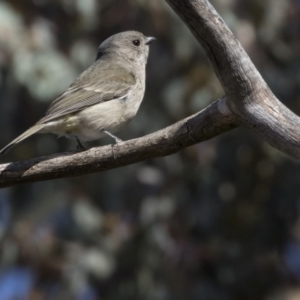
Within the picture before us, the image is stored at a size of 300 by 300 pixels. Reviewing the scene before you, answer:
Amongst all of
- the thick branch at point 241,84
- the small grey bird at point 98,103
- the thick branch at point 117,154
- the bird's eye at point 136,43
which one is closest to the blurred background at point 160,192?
the bird's eye at point 136,43

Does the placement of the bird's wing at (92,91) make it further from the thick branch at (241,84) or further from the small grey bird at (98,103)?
the thick branch at (241,84)

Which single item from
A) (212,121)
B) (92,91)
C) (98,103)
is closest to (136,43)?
(92,91)

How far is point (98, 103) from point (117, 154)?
147cm

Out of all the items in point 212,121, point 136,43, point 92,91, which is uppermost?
point 136,43

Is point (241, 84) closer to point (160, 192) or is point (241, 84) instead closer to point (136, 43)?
point (136, 43)

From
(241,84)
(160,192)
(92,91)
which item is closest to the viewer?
(241,84)

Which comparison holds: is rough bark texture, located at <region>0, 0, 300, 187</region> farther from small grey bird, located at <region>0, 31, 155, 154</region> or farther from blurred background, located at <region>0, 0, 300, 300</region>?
blurred background, located at <region>0, 0, 300, 300</region>

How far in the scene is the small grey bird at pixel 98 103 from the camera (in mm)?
6242

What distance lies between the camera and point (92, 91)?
6.68 meters

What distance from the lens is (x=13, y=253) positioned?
8.55 metres

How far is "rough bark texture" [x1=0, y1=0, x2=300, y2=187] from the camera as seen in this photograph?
4.39 metres

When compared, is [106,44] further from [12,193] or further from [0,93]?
[12,193]

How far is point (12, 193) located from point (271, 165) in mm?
2583

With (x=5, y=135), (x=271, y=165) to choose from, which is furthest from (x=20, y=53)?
(x=271, y=165)
